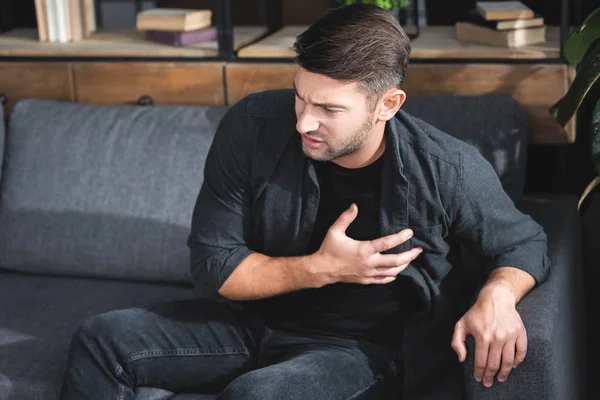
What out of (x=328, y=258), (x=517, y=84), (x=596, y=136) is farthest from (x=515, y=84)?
(x=328, y=258)

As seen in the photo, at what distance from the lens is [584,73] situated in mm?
1981

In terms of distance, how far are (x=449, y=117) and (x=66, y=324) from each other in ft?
3.26

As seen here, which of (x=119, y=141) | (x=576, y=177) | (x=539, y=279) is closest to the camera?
(x=539, y=279)

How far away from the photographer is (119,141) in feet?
7.97

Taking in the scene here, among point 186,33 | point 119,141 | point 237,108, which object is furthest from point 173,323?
point 186,33

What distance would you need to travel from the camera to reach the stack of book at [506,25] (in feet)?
7.82

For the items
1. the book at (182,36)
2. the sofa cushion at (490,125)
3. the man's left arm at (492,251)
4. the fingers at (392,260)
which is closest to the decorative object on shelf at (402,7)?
the sofa cushion at (490,125)

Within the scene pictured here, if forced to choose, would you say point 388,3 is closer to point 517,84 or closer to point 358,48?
point 517,84

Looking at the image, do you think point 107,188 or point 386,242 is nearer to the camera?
point 386,242

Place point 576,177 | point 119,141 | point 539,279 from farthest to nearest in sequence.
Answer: point 576,177, point 119,141, point 539,279

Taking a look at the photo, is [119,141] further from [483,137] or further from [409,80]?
[483,137]

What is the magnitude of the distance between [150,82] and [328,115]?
1045mm

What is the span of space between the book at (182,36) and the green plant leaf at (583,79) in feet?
3.52

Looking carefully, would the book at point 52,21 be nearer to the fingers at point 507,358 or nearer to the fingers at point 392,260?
the fingers at point 392,260
